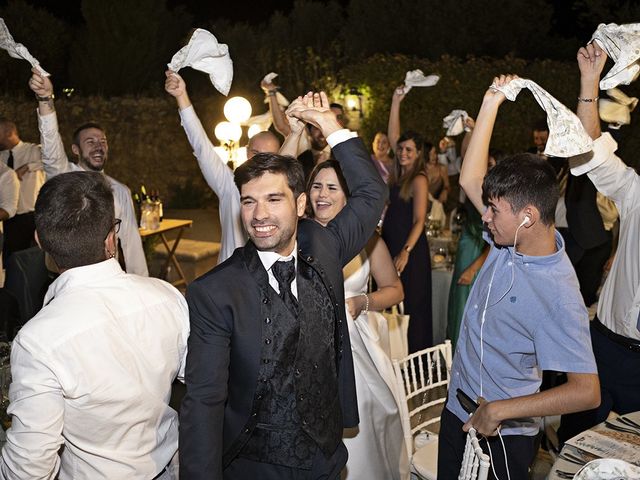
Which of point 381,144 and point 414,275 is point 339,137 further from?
point 381,144

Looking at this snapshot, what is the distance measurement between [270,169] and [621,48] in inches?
51.6

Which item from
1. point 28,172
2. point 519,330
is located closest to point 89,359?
point 519,330

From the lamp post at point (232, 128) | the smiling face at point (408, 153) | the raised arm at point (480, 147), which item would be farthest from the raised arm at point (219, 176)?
the lamp post at point (232, 128)

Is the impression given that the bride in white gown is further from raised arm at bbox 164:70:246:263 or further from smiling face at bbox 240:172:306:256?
smiling face at bbox 240:172:306:256

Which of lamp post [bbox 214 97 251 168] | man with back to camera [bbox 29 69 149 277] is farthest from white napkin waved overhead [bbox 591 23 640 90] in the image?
lamp post [bbox 214 97 251 168]

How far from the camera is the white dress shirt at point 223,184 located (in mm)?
3238

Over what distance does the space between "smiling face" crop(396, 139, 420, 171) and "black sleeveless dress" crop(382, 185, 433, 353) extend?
0.62 feet

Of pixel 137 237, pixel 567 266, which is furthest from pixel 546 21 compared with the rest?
pixel 567 266

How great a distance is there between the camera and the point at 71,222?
165 cm

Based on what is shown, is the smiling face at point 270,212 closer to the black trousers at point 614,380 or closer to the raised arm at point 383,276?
the raised arm at point 383,276

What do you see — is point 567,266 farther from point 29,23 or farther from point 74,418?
point 29,23

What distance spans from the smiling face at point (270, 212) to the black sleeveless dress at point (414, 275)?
2919mm

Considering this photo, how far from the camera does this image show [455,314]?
4590mm

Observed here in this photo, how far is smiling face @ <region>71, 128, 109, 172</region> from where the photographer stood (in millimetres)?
4020
